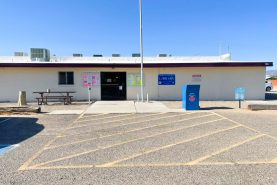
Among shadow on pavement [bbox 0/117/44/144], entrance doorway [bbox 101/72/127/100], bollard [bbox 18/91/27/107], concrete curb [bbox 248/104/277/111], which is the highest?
entrance doorway [bbox 101/72/127/100]

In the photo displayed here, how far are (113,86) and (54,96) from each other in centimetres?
450

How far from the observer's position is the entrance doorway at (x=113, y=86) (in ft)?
63.2

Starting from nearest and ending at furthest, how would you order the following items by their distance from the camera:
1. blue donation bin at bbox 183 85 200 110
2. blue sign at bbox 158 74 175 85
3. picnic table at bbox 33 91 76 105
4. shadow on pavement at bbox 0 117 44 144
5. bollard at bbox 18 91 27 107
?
shadow on pavement at bbox 0 117 44 144 → blue donation bin at bbox 183 85 200 110 → bollard at bbox 18 91 27 107 → picnic table at bbox 33 91 76 105 → blue sign at bbox 158 74 175 85

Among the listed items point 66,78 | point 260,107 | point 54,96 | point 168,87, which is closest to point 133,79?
point 168,87

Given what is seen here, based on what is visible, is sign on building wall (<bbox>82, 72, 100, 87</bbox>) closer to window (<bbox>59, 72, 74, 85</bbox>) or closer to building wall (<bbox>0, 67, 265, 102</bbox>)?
building wall (<bbox>0, 67, 265, 102</bbox>)

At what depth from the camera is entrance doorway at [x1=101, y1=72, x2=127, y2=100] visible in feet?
63.2

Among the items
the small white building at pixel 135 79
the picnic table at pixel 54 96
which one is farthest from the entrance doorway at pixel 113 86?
the picnic table at pixel 54 96

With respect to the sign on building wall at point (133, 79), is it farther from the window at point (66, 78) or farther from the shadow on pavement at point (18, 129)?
the shadow on pavement at point (18, 129)

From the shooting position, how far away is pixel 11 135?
795 cm

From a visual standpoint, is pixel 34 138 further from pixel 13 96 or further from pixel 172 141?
pixel 13 96

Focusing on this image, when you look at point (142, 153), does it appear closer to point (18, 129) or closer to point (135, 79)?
point (18, 129)

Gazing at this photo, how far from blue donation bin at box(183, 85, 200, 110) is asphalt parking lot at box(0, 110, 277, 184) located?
12.1ft

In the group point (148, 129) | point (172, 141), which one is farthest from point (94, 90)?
point (172, 141)

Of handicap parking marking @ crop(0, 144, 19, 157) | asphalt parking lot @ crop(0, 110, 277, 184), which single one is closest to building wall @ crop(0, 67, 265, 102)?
asphalt parking lot @ crop(0, 110, 277, 184)
